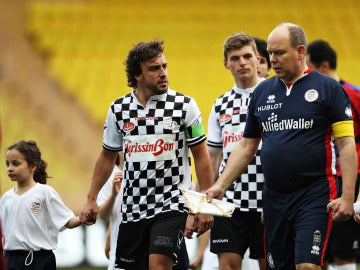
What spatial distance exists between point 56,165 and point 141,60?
11.9 meters

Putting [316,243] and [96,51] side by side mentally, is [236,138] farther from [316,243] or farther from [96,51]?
[96,51]

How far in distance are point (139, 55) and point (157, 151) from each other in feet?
2.64

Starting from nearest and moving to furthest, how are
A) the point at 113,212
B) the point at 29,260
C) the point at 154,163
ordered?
A: the point at 154,163 → the point at 29,260 → the point at 113,212

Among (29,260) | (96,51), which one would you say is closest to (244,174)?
(29,260)

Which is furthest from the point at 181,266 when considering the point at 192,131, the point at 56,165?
the point at 56,165

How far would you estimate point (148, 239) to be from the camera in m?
7.62

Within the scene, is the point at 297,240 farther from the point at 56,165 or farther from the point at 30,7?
the point at 30,7

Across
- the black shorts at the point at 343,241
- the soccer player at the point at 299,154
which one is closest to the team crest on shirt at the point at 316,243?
the soccer player at the point at 299,154

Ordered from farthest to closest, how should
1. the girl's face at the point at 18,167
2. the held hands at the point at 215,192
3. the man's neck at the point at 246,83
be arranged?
1. the man's neck at the point at 246,83
2. the girl's face at the point at 18,167
3. the held hands at the point at 215,192

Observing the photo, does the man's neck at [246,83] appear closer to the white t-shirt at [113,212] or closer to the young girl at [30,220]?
the white t-shirt at [113,212]

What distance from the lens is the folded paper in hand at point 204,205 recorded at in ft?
21.8

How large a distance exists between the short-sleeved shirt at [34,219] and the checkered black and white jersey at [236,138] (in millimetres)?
1408

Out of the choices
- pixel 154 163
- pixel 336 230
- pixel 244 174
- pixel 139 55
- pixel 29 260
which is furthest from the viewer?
pixel 336 230

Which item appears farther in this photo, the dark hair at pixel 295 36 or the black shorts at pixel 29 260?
the black shorts at pixel 29 260
